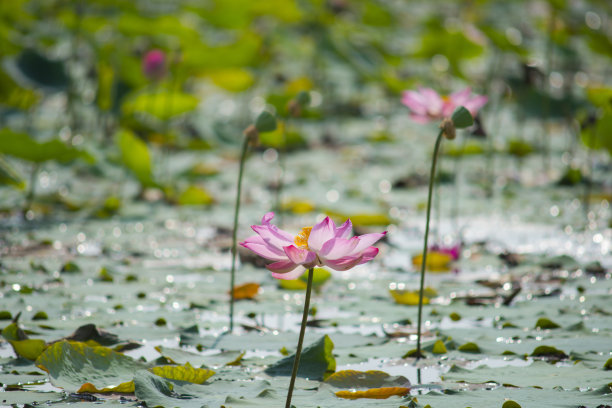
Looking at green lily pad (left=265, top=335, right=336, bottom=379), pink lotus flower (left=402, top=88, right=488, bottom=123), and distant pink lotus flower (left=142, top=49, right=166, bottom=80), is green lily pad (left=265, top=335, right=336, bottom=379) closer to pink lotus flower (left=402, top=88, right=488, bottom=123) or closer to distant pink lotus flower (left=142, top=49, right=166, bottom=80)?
pink lotus flower (left=402, top=88, right=488, bottom=123)

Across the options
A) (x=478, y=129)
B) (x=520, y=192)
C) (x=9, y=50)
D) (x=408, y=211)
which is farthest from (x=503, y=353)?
(x=9, y=50)

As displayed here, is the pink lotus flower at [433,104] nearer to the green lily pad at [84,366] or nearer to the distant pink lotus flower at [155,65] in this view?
the green lily pad at [84,366]

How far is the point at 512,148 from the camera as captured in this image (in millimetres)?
4176

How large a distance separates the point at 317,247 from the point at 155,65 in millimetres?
2878

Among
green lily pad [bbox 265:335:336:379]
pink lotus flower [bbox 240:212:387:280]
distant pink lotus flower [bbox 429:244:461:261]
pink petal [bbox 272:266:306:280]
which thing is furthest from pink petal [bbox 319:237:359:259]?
distant pink lotus flower [bbox 429:244:461:261]

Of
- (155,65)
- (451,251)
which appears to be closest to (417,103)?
(451,251)

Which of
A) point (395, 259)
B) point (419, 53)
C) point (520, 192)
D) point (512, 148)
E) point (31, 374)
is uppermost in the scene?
point (419, 53)

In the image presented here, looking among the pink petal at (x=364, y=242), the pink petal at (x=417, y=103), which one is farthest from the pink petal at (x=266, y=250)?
the pink petal at (x=417, y=103)

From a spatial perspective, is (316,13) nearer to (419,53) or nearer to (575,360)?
(419,53)

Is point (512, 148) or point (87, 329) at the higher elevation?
point (512, 148)

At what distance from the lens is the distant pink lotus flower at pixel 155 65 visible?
3.84 m

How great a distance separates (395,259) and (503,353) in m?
1.00

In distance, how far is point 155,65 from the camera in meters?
3.85

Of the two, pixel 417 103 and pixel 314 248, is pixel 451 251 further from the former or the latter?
pixel 314 248
